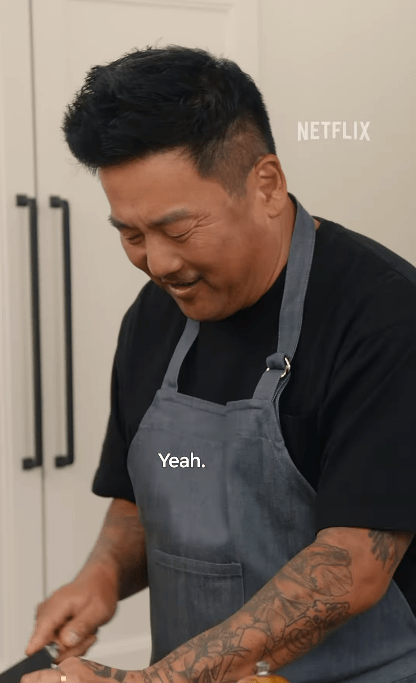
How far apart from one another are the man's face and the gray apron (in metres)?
0.07

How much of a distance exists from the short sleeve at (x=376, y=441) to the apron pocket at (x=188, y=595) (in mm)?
183

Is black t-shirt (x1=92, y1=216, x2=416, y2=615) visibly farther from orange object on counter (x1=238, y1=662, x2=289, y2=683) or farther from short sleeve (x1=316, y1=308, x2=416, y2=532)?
orange object on counter (x1=238, y1=662, x2=289, y2=683)

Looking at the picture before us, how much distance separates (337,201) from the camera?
2.68 metres

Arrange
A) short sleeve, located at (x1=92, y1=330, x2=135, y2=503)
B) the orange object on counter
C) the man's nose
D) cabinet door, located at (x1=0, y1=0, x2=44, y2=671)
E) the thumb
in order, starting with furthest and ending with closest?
cabinet door, located at (x1=0, y1=0, x2=44, y2=671), short sleeve, located at (x1=92, y1=330, x2=135, y2=503), the thumb, the man's nose, the orange object on counter

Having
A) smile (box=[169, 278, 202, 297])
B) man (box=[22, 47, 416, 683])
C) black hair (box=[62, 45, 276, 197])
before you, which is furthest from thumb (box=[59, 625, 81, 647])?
black hair (box=[62, 45, 276, 197])

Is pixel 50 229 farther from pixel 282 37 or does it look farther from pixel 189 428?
pixel 189 428

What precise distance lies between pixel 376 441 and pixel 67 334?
142cm

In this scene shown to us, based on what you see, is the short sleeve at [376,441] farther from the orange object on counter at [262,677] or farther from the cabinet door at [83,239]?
the cabinet door at [83,239]

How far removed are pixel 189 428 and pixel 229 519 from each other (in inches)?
5.3

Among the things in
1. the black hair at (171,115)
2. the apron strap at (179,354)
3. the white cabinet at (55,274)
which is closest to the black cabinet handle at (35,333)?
the white cabinet at (55,274)

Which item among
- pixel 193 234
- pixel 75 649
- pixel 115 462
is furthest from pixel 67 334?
pixel 193 234

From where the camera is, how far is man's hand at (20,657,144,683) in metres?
1.01

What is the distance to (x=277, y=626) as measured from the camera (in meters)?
1.02

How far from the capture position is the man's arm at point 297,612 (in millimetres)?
1016
